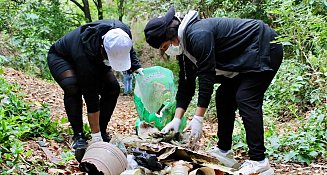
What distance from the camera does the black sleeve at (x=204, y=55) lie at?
8.64ft

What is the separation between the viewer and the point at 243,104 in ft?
9.13

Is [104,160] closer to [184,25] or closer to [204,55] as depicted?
[204,55]

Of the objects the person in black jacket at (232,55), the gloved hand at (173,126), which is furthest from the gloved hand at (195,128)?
the gloved hand at (173,126)

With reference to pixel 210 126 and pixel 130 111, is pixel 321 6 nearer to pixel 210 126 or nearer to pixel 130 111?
pixel 210 126

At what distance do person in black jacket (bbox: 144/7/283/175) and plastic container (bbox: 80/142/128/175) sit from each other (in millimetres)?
698

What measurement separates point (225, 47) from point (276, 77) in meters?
2.96

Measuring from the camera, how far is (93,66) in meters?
3.21

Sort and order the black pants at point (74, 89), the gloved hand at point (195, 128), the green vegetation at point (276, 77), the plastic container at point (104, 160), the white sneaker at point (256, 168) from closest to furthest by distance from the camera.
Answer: the plastic container at point (104, 160) → the white sneaker at point (256, 168) → the gloved hand at point (195, 128) → the green vegetation at point (276, 77) → the black pants at point (74, 89)

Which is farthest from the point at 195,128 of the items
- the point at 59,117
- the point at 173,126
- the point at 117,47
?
the point at 59,117

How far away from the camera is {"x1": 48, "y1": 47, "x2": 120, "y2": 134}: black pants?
3.41 m


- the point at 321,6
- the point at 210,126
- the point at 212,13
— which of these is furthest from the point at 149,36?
the point at 212,13

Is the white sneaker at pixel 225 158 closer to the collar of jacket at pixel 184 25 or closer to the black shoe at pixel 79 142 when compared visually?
the collar of jacket at pixel 184 25

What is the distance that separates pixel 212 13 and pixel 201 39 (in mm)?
5839

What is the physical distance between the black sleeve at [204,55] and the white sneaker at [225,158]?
2.28 feet
